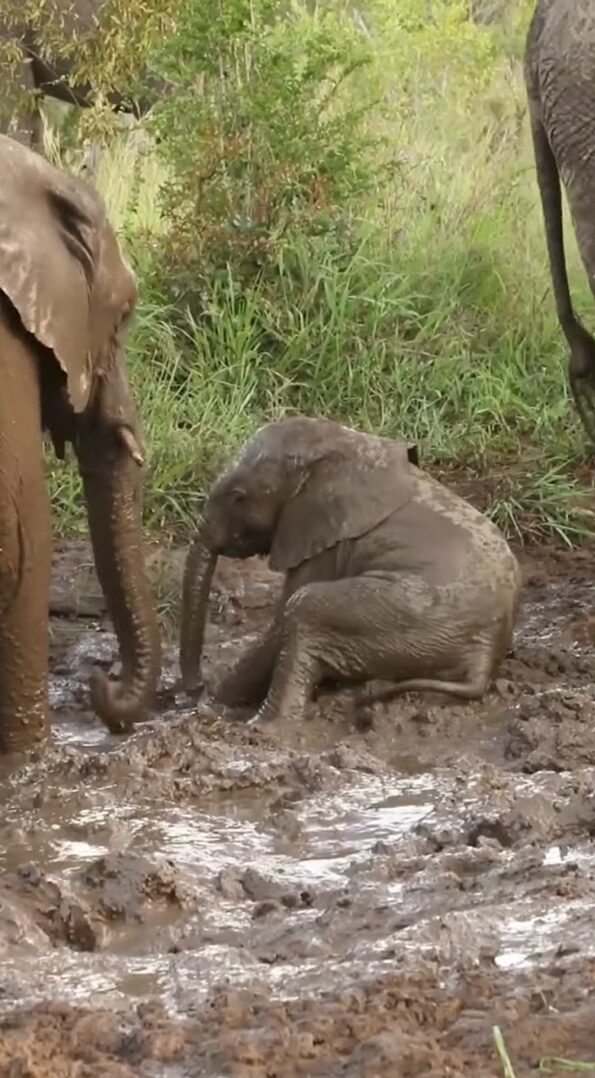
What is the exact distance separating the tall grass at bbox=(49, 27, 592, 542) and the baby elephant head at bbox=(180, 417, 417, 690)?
1145 millimetres

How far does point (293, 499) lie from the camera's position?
163 inches

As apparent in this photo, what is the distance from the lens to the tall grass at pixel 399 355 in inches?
221

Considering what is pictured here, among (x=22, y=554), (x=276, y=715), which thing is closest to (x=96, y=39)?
(x=276, y=715)

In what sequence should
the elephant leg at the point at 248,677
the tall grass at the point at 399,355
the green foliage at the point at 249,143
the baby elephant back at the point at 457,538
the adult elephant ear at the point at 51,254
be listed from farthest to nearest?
1. the green foliage at the point at 249,143
2. the tall grass at the point at 399,355
3. the elephant leg at the point at 248,677
4. the baby elephant back at the point at 457,538
5. the adult elephant ear at the point at 51,254

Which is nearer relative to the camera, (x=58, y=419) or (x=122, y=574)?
(x=58, y=419)

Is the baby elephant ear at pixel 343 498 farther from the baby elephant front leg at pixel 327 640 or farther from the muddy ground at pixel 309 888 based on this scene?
the muddy ground at pixel 309 888

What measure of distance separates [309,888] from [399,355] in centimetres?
384

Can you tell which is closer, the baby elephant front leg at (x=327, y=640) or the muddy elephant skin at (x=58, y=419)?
the muddy elephant skin at (x=58, y=419)

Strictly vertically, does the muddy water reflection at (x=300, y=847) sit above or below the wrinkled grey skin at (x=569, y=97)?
below

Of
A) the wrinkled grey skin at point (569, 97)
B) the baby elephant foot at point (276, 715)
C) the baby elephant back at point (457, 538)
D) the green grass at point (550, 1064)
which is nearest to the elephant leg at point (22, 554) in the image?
the baby elephant foot at point (276, 715)

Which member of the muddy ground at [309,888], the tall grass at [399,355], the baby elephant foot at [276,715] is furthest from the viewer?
the tall grass at [399,355]

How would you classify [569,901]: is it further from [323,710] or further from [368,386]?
[368,386]

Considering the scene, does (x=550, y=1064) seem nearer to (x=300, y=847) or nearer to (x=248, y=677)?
(x=300, y=847)

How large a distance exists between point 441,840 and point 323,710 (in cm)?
106
